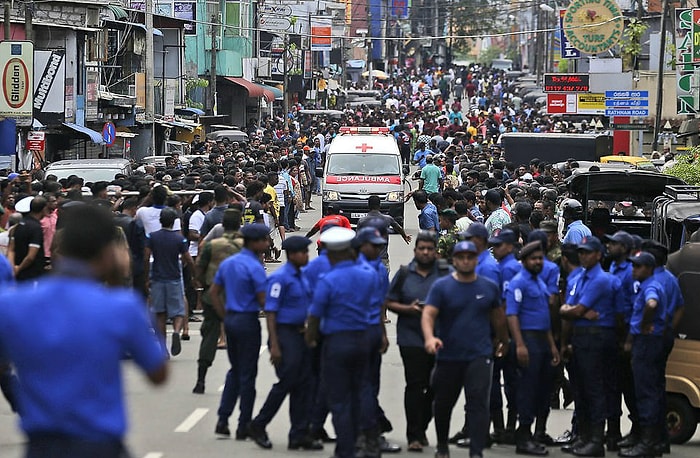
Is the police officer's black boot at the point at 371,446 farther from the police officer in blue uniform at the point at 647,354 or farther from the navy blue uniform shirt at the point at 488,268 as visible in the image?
the police officer in blue uniform at the point at 647,354

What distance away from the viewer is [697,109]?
31.8 m

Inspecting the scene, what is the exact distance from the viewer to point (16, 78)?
2875cm

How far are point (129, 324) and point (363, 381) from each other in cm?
449

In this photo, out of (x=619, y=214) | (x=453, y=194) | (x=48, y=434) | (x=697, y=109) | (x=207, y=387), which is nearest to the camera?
(x=48, y=434)

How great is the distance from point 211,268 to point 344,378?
11.9 feet

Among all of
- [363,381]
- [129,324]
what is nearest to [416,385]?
[363,381]

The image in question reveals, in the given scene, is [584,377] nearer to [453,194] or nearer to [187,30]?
[453,194]

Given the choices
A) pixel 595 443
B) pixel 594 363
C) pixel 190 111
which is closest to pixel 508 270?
pixel 594 363

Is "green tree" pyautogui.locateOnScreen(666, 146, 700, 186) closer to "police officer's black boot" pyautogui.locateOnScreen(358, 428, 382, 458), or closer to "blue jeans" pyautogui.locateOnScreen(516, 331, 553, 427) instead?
"blue jeans" pyautogui.locateOnScreen(516, 331, 553, 427)

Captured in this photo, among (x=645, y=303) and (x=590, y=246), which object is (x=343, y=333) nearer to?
(x=590, y=246)

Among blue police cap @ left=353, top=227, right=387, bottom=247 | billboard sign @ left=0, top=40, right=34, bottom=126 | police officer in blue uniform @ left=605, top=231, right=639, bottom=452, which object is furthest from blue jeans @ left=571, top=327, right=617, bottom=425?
billboard sign @ left=0, top=40, right=34, bottom=126

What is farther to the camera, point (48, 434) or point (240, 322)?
point (240, 322)

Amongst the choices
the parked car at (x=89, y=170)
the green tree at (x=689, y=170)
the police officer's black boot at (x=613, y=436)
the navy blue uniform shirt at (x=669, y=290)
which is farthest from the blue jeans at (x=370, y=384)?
the green tree at (x=689, y=170)

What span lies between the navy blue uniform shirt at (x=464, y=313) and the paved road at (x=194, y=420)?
4.28 ft
